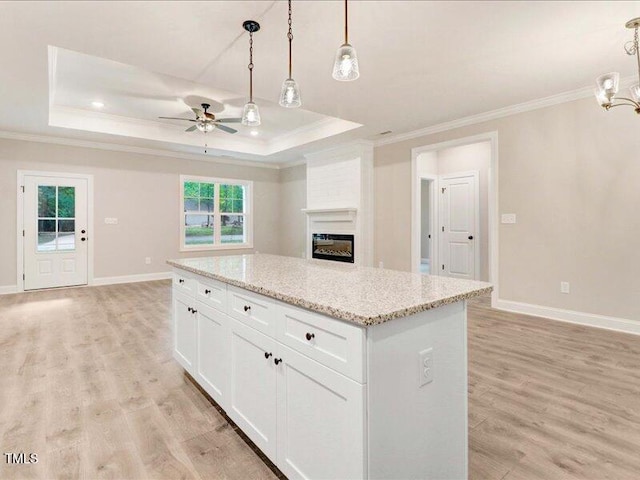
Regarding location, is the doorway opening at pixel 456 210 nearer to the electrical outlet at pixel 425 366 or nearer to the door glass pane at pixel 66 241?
the electrical outlet at pixel 425 366

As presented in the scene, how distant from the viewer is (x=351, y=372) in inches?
43.5

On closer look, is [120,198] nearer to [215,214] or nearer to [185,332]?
[215,214]

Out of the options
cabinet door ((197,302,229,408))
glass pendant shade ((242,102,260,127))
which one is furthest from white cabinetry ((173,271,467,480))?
glass pendant shade ((242,102,260,127))

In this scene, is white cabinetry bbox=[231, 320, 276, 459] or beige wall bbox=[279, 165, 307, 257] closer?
white cabinetry bbox=[231, 320, 276, 459]

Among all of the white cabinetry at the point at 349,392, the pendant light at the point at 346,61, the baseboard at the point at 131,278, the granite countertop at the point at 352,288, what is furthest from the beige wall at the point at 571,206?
the baseboard at the point at 131,278

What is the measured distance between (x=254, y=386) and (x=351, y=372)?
2.38ft

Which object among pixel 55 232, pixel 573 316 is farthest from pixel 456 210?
pixel 55 232

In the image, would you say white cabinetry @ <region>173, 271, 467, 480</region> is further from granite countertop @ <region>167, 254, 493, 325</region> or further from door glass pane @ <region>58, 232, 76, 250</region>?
door glass pane @ <region>58, 232, 76, 250</region>

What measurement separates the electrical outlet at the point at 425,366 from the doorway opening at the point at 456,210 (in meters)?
4.45

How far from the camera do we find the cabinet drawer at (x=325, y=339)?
42.9 inches

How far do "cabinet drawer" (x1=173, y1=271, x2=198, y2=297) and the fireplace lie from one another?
3921 millimetres

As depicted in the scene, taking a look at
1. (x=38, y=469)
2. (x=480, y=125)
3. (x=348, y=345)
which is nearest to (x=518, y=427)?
(x=348, y=345)

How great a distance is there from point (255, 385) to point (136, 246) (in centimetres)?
604

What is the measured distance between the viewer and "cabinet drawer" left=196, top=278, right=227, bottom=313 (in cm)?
193
